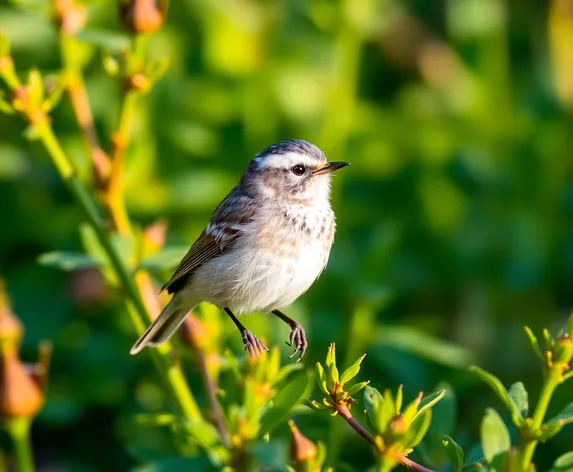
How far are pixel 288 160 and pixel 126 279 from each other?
90 centimetres

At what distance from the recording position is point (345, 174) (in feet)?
17.1

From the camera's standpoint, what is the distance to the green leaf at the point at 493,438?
195 cm

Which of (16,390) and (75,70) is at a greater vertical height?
(75,70)

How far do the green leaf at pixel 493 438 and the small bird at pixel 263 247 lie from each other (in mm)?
1066

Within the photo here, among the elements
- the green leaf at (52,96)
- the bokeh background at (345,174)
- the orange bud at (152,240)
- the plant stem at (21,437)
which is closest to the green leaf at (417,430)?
the orange bud at (152,240)

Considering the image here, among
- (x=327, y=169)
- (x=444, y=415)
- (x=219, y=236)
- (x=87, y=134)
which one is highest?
(x=87, y=134)

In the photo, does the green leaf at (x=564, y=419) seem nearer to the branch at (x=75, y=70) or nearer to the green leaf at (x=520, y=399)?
the green leaf at (x=520, y=399)

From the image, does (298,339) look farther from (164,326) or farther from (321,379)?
(321,379)

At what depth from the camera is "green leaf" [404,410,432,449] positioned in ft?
6.17

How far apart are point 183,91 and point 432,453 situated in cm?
316

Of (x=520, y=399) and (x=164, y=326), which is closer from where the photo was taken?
(x=520, y=399)

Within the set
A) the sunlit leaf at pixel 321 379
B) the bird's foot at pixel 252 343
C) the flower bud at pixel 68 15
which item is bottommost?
the bird's foot at pixel 252 343

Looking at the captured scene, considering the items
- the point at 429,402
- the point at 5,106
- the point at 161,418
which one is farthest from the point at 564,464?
the point at 5,106

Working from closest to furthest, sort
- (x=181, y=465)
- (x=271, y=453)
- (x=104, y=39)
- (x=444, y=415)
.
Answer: (x=271, y=453)
(x=181, y=465)
(x=444, y=415)
(x=104, y=39)
